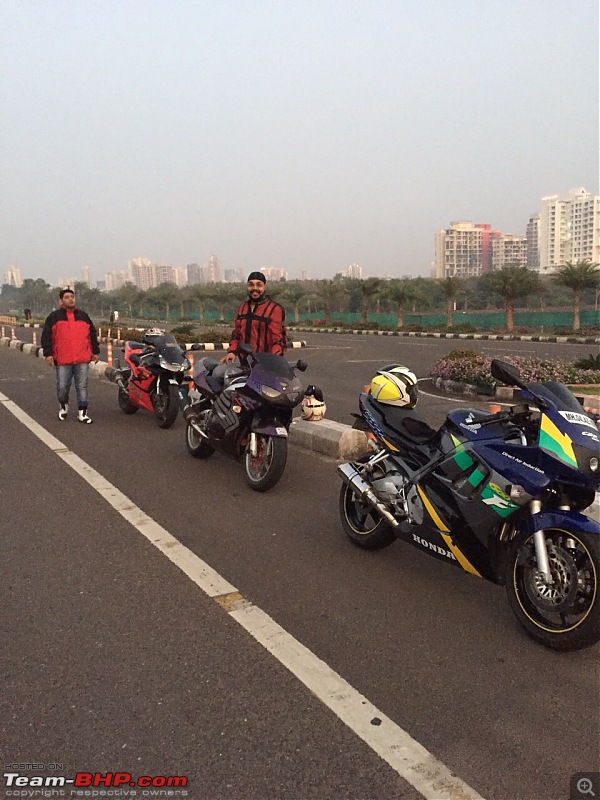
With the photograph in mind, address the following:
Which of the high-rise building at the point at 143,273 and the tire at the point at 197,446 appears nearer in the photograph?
the tire at the point at 197,446

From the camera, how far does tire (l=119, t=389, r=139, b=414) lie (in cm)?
999

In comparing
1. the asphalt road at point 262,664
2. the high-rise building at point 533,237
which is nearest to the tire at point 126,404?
the asphalt road at point 262,664

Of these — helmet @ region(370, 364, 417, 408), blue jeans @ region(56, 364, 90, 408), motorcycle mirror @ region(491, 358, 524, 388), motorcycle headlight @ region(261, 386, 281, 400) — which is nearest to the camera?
motorcycle mirror @ region(491, 358, 524, 388)

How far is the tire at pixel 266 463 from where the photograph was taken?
5.75 metres

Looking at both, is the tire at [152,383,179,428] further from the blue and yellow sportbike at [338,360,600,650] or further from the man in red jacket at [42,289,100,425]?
the blue and yellow sportbike at [338,360,600,650]

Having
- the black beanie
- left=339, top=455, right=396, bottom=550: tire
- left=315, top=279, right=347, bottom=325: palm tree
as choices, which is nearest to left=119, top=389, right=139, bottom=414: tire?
the black beanie

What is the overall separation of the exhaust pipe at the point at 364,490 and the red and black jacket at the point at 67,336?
5.77 m

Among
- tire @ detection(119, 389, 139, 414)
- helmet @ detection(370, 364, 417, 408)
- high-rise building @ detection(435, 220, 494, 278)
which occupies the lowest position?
tire @ detection(119, 389, 139, 414)

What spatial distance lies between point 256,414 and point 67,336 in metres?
4.36

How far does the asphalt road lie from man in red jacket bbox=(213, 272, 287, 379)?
2.03 metres

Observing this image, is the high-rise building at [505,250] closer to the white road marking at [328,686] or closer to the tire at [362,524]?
the tire at [362,524]

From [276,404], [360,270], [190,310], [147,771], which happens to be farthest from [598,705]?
[360,270]

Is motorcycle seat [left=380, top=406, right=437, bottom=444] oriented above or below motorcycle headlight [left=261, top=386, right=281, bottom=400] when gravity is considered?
below

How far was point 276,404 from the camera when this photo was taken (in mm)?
5734
